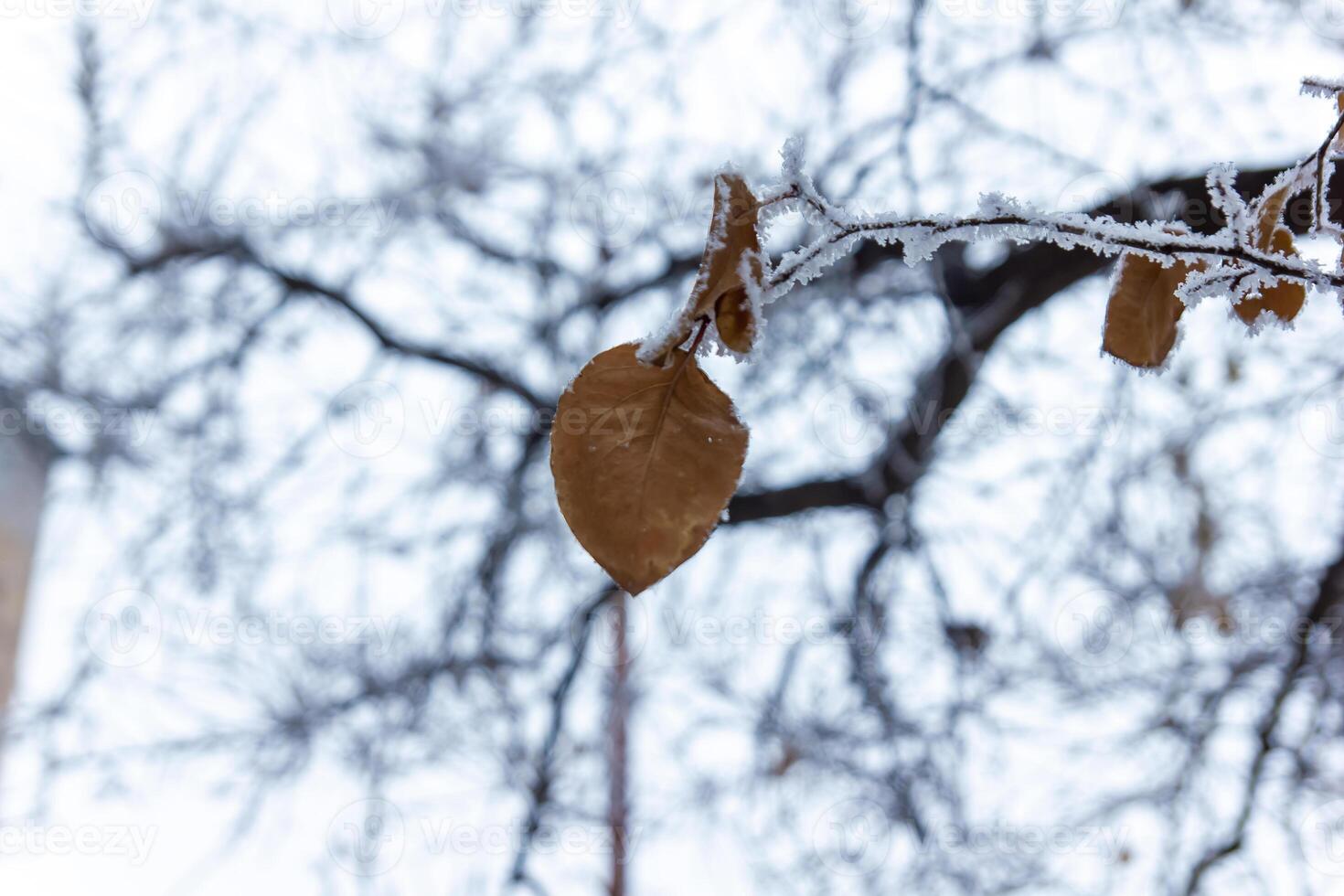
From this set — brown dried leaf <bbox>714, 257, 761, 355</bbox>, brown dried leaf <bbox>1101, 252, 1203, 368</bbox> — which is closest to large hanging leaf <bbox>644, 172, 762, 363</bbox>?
brown dried leaf <bbox>714, 257, 761, 355</bbox>

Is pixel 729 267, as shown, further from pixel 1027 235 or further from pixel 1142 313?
pixel 1142 313

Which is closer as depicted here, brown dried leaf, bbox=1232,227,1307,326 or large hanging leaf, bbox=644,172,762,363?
large hanging leaf, bbox=644,172,762,363

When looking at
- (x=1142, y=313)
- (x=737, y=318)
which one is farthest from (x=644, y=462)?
(x=1142, y=313)

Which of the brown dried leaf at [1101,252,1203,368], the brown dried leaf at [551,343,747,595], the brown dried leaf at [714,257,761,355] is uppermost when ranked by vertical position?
the brown dried leaf at [1101,252,1203,368]

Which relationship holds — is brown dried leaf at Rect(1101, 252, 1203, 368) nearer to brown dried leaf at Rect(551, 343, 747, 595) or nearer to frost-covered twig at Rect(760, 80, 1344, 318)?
frost-covered twig at Rect(760, 80, 1344, 318)

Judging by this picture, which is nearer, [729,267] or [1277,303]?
[729,267]

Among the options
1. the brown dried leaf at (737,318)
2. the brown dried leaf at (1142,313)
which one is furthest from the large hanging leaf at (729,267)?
the brown dried leaf at (1142,313)
